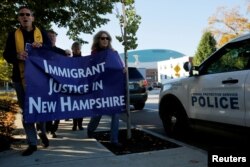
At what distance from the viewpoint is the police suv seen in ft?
16.4

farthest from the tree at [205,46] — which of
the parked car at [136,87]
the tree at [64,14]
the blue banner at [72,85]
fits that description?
the blue banner at [72,85]

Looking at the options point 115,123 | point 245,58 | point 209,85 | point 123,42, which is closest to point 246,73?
point 245,58

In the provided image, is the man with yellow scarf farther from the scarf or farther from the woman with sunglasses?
the woman with sunglasses

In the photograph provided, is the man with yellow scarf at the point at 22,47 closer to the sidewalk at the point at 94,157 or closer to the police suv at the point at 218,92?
the sidewalk at the point at 94,157

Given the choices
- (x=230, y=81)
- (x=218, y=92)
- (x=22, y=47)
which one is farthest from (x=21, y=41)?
(x=230, y=81)

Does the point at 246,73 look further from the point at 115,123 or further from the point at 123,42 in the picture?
the point at 123,42

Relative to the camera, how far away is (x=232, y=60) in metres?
5.50

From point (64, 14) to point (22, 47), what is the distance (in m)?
6.44

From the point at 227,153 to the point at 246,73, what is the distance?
1.52 m

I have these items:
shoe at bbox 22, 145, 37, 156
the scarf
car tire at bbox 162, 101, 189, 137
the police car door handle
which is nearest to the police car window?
the police car door handle

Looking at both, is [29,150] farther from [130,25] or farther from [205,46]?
[205,46]

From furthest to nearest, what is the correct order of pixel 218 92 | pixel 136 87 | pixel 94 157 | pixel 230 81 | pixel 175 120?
pixel 136 87
pixel 175 120
pixel 94 157
pixel 218 92
pixel 230 81

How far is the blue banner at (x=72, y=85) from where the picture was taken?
5.89 m

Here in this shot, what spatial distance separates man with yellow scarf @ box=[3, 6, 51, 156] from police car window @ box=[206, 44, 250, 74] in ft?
8.88
